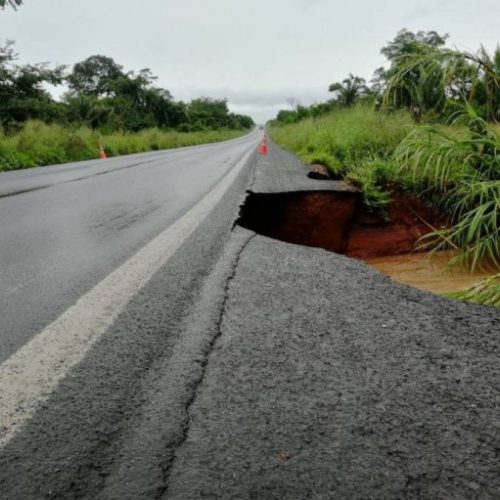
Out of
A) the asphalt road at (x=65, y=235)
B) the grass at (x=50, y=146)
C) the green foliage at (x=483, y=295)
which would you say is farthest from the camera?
the grass at (x=50, y=146)

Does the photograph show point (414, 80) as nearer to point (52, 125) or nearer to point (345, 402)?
point (345, 402)

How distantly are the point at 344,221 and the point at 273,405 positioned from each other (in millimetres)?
4328

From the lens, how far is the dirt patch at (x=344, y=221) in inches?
198

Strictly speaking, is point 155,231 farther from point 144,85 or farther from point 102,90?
point 102,90

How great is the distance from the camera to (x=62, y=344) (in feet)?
4.62

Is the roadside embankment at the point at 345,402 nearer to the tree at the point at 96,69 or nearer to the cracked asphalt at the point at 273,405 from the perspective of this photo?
the cracked asphalt at the point at 273,405

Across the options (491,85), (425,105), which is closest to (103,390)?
(491,85)

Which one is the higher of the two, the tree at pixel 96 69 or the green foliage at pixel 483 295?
the tree at pixel 96 69

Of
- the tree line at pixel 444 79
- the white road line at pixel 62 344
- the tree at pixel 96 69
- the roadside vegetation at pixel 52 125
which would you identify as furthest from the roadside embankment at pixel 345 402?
the tree at pixel 96 69

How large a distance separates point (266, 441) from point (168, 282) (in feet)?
3.81

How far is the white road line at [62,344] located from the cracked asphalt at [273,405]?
4 centimetres

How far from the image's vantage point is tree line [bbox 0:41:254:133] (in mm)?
17641

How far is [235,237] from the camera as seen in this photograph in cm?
296

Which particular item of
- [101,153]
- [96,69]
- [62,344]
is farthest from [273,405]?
[96,69]
